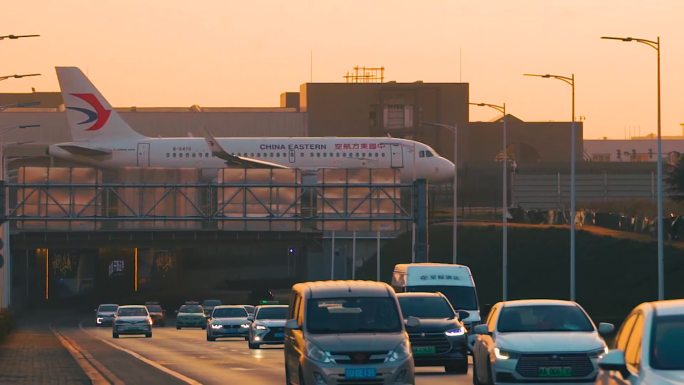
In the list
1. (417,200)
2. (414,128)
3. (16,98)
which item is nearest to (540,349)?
(417,200)

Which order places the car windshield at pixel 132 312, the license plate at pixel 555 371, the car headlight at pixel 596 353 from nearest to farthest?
the license plate at pixel 555 371, the car headlight at pixel 596 353, the car windshield at pixel 132 312

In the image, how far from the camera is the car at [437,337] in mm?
31312

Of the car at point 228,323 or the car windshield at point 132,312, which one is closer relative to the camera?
the car at point 228,323

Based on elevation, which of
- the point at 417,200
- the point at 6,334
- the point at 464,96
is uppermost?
the point at 464,96

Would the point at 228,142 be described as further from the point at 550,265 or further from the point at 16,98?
the point at 16,98

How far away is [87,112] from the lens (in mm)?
99000

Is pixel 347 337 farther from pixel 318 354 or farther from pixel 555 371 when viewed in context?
pixel 555 371

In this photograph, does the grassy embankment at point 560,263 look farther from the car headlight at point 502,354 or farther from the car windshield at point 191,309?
the car headlight at point 502,354

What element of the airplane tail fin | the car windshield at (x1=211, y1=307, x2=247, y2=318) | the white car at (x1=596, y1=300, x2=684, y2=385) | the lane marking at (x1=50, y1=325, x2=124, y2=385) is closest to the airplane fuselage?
the airplane tail fin

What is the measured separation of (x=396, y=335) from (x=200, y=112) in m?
121

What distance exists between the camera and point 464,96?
479 feet

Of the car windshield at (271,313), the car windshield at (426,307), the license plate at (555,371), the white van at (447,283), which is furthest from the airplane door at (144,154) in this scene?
the license plate at (555,371)

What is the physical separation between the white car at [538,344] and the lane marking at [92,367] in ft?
26.4

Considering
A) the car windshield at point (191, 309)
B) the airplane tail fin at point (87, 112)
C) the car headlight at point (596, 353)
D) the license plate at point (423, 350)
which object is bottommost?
the car windshield at point (191, 309)
